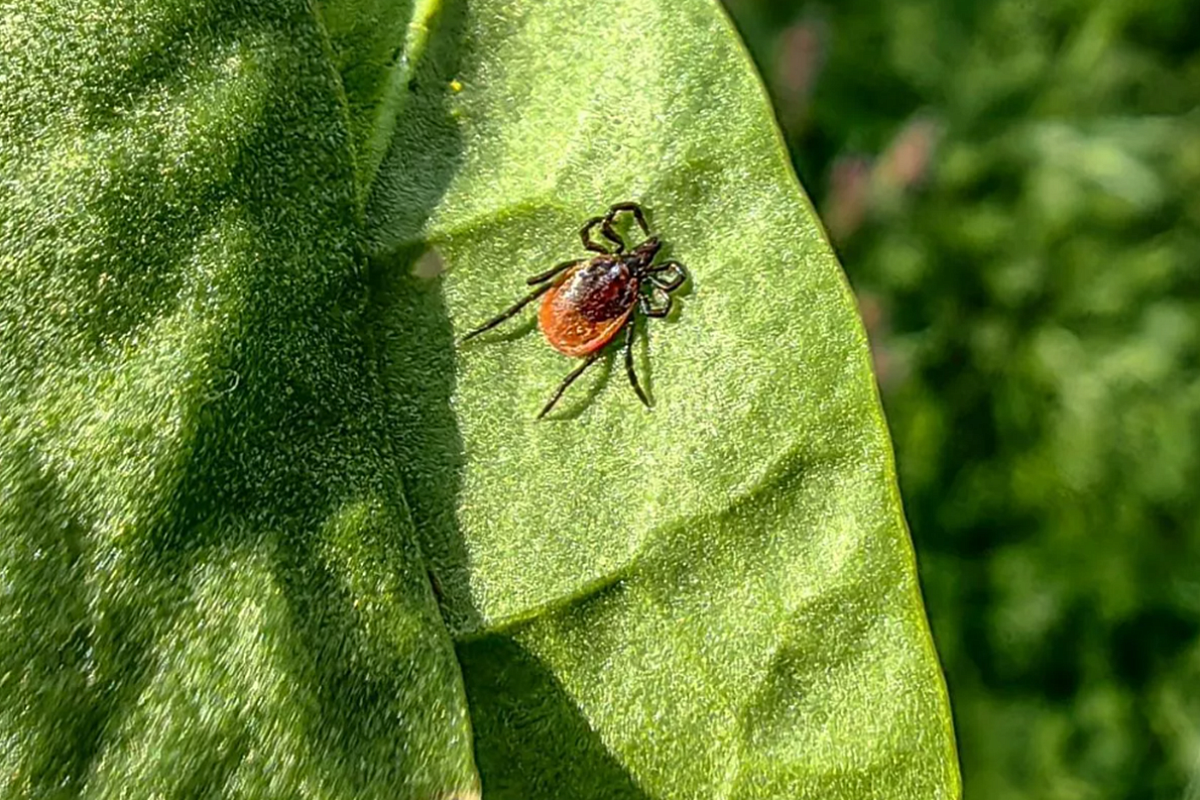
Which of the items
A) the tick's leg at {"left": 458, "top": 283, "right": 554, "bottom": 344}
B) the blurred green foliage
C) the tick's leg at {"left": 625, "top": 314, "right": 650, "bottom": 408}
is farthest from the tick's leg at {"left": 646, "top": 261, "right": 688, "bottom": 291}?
the blurred green foliage

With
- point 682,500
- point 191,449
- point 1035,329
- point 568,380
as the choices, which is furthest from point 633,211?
point 1035,329

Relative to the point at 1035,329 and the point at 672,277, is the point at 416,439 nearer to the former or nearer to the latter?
the point at 672,277

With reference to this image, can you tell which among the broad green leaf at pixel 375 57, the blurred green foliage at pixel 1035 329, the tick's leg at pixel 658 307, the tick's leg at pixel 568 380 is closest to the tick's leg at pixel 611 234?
the tick's leg at pixel 658 307

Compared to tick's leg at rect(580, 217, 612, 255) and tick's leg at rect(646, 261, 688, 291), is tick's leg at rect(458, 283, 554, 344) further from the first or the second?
tick's leg at rect(646, 261, 688, 291)

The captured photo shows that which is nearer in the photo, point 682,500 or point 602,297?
point 682,500

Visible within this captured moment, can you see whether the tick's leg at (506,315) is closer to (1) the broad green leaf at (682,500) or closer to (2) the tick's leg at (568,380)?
(1) the broad green leaf at (682,500)

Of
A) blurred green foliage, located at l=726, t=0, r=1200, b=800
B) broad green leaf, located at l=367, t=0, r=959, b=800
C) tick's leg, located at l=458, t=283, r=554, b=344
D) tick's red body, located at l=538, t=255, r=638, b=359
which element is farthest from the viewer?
blurred green foliage, located at l=726, t=0, r=1200, b=800

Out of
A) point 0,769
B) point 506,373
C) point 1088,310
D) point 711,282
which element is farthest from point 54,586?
point 1088,310
